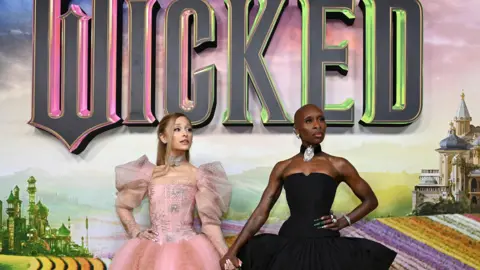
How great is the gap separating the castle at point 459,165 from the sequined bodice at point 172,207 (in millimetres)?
1454

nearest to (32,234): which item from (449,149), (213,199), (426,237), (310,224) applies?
(213,199)

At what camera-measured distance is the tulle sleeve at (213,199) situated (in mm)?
3363

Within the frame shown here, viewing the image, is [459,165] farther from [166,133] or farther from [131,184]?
[131,184]

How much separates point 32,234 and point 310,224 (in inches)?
75.0

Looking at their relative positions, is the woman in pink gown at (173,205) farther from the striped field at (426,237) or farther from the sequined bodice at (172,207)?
the striped field at (426,237)

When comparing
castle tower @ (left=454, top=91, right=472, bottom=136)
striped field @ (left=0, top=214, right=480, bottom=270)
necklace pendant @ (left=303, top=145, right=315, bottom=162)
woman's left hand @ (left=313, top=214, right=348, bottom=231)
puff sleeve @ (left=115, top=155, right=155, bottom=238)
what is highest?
castle tower @ (left=454, top=91, right=472, bottom=136)

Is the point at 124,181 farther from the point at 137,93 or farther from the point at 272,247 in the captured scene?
the point at 272,247

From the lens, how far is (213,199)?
11.2 ft

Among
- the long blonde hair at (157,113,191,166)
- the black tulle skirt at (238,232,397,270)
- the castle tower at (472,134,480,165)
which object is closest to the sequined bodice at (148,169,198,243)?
the long blonde hair at (157,113,191,166)

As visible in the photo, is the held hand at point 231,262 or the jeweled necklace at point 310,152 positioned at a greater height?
the jeweled necklace at point 310,152

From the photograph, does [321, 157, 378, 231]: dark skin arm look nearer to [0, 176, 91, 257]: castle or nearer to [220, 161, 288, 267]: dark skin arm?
[220, 161, 288, 267]: dark skin arm

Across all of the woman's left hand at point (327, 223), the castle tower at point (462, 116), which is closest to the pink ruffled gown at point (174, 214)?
the woman's left hand at point (327, 223)

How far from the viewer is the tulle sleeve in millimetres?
3363

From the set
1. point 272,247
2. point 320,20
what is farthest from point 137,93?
point 272,247
